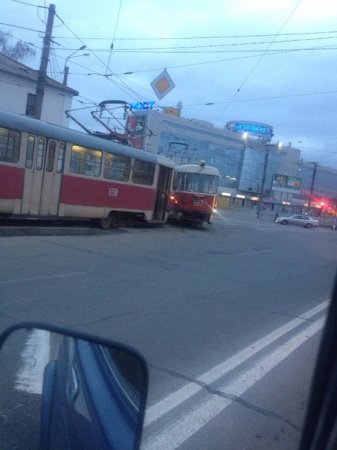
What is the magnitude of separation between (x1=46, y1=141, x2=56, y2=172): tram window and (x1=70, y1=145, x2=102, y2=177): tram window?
91 centimetres

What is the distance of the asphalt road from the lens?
4.50 metres

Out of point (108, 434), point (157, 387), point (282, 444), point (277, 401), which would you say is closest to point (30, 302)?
point (157, 387)

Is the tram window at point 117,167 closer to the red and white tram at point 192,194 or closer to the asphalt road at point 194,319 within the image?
the asphalt road at point 194,319

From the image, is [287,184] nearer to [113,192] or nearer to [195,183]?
[195,183]

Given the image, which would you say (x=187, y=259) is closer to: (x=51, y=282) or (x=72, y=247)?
(x=72, y=247)

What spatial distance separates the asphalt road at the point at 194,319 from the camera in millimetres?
4500

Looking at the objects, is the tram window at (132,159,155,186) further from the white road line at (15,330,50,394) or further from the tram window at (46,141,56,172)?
the white road line at (15,330,50,394)

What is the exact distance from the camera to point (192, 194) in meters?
26.6

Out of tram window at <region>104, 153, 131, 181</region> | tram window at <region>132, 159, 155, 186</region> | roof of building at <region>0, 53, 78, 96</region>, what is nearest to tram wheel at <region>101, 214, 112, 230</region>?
tram window at <region>104, 153, 131, 181</region>

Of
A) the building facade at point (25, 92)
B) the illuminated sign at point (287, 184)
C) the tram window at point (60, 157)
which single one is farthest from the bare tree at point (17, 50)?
the illuminated sign at point (287, 184)

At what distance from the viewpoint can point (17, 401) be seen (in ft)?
9.46

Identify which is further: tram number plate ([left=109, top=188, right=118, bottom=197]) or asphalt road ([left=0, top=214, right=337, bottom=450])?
tram number plate ([left=109, top=188, right=118, bottom=197])

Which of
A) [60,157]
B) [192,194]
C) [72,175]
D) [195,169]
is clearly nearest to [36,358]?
[60,157]

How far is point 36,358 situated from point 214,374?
131 inches
